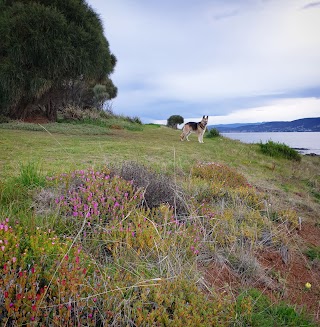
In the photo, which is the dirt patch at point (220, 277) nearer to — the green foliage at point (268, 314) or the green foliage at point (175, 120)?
the green foliage at point (268, 314)

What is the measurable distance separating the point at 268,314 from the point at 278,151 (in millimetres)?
13870

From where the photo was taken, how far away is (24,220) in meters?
2.95

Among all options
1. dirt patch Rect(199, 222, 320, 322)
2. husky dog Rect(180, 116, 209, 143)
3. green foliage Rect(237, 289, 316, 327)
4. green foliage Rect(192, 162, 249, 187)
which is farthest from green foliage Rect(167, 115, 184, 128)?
green foliage Rect(237, 289, 316, 327)

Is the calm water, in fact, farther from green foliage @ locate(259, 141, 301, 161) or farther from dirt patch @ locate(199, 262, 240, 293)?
dirt patch @ locate(199, 262, 240, 293)

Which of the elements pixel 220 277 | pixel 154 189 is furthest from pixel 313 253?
pixel 154 189

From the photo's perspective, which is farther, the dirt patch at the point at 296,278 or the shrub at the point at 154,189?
the shrub at the point at 154,189

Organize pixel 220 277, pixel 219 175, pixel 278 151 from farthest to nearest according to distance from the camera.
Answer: pixel 278 151, pixel 219 175, pixel 220 277

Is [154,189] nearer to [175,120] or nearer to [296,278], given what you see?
[296,278]

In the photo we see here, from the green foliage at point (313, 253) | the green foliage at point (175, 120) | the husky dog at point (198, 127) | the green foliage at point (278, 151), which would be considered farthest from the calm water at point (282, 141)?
the green foliage at point (313, 253)

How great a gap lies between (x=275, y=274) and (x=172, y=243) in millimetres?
1342

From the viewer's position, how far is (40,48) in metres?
15.4

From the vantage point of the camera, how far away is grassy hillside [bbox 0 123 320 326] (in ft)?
7.01

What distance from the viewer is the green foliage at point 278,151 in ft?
49.1

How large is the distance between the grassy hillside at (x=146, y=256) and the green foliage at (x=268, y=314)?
11mm
